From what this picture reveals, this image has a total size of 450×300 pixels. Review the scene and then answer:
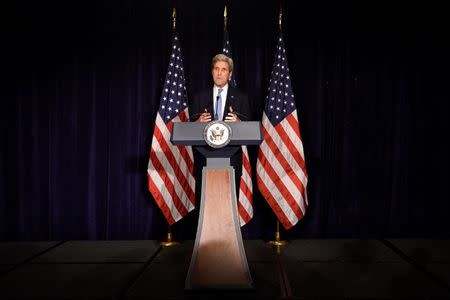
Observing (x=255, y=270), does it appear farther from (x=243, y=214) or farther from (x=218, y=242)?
(x=243, y=214)

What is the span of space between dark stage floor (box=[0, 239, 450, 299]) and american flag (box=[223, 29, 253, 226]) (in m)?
0.26

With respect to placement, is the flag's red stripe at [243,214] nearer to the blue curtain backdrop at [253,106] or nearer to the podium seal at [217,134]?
the blue curtain backdrop at [253,106]

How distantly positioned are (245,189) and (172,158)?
66 cm

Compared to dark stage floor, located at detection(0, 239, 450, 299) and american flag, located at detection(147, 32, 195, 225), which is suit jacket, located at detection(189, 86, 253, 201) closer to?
american flag, located at detection(147, 32, 195, 225)

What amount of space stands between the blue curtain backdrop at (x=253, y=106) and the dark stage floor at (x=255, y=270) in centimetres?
28

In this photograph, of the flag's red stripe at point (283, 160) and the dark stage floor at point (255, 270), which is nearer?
the dark stage floor at point (255, 270)

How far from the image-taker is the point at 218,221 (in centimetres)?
182

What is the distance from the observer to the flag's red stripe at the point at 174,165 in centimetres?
284

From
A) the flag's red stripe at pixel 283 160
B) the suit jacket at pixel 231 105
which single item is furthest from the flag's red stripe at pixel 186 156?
the flag's red stripe at pixel 283 160

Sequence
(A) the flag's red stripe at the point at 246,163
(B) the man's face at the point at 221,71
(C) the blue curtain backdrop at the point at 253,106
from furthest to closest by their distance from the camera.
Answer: (C) the blue curtain backdrop at the point at 253,106
(A) the flag's red stripe at the point at 246,163
(B) the man's face at the point at 221,71

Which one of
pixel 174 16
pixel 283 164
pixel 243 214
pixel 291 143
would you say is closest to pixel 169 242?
pixel 243 214

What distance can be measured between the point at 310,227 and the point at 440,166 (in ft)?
4.40

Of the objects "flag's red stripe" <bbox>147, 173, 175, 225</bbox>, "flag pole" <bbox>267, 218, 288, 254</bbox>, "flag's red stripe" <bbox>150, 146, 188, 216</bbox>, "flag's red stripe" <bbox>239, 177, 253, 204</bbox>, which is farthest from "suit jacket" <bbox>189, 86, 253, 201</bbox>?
"flag pole" <bbox>267, 218, 288, 254</bbox>

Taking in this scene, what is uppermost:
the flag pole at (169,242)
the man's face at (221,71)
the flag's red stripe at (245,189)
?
the man's face at (221,71)
